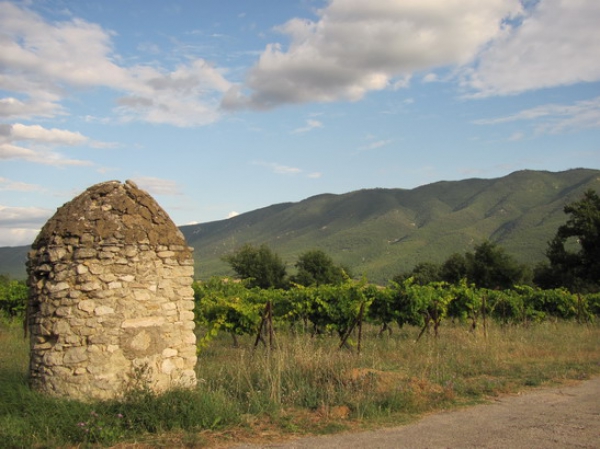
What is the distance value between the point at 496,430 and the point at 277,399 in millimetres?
3027

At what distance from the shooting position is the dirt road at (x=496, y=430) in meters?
5.75

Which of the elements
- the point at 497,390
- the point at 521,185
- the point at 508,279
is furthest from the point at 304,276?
the point at 521,185

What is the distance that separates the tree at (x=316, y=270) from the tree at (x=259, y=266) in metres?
1.78

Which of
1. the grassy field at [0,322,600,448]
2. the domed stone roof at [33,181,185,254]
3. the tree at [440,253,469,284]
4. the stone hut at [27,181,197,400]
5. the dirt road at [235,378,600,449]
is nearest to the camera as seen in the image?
the dirt road at [235,378,600,449]

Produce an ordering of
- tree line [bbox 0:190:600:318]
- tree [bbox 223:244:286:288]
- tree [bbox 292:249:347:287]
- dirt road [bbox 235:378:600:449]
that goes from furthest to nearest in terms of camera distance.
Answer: tree [bbox 223:244:286:288] → tree [bbox 292:249:347:287] → tree line [bbox 0:190:600:318] → dirt road [bbox 235:378:600:449]

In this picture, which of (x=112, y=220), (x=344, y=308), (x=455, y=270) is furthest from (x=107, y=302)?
(x=455, y=270)

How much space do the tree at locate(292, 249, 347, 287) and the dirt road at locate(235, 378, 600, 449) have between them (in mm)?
35807

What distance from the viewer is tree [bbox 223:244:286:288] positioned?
150ft

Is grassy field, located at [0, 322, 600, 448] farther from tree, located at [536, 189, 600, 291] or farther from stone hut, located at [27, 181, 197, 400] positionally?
tree, located at [536, 189, 600, 291]

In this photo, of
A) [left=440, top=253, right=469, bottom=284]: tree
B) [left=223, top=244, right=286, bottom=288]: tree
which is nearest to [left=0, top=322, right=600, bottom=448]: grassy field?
[left=440, top=253, right=469, bottom=284]: tree

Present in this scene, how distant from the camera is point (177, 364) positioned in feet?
24.4

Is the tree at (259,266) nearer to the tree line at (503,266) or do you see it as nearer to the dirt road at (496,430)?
the tree line at (503,266)

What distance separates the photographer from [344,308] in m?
13.7

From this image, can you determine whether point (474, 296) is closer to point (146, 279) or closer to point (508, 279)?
point (146, 279)
